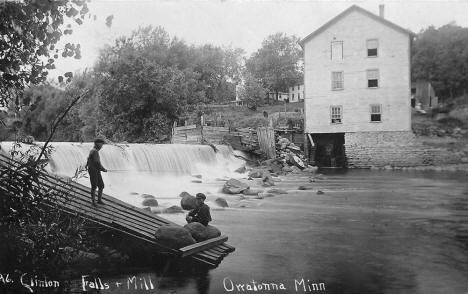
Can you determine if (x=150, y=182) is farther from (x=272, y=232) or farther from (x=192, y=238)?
(x=192, y=238)

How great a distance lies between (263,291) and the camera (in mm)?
5215

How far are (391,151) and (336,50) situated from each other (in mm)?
7038

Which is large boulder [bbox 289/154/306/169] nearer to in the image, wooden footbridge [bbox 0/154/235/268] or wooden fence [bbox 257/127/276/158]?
wooden fence [bbox 257/127/276/158]

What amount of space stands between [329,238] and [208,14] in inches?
179

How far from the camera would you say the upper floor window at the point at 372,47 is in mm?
26500

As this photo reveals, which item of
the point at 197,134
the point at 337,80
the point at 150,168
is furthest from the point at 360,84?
the point at 150,168

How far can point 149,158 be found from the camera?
17594mm

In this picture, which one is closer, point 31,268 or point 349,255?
point 31,268

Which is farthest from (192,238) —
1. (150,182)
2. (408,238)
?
(150,182)

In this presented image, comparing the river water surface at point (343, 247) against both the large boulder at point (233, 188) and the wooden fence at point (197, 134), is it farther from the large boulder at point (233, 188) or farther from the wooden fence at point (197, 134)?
the wooden fence at point (197, 134)

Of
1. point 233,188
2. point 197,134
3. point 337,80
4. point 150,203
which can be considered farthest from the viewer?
point 337,80

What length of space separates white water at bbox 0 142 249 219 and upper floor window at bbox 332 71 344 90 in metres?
9.03

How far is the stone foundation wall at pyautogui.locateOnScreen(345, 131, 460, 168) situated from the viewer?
26.3 meters

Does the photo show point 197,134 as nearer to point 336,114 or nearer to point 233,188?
point 336,114
